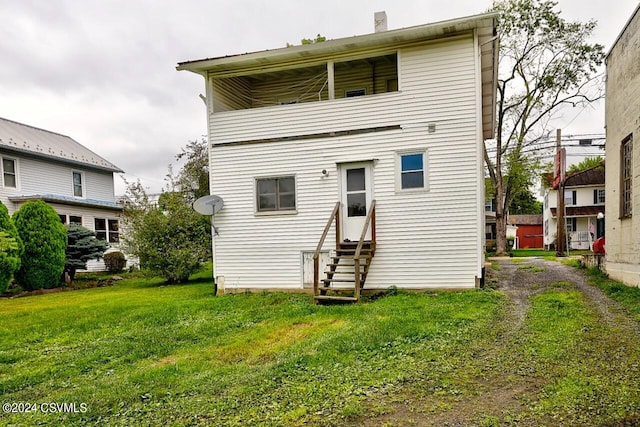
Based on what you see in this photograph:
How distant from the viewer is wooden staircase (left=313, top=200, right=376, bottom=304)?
8875mm

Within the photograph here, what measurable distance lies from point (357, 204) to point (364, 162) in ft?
3.50

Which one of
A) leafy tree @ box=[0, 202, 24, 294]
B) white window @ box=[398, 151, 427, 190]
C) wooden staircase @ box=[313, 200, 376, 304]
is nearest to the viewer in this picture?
wooden staircase @ box=[313, 200, 376, 304]

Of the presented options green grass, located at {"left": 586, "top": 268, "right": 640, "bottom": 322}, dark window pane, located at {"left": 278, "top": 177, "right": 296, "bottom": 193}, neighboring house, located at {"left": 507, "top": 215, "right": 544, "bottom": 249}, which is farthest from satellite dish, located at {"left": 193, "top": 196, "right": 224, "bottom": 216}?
neighboring house, located at {"left": 507, "top": 215, "right": 544, "bottom": 249}

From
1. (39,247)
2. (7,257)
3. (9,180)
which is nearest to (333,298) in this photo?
(7,257)

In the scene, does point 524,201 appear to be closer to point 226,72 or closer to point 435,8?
point 435,8

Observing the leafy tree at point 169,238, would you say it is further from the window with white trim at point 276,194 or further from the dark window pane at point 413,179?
the dark window pane at point 413,179

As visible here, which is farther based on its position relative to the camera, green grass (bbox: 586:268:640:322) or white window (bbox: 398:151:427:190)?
white window (bbox: 398:151:427:190)

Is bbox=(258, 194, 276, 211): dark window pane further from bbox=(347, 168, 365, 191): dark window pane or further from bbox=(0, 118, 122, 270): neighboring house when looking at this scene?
bbox=(0, 118, 122, 270): neighboring house

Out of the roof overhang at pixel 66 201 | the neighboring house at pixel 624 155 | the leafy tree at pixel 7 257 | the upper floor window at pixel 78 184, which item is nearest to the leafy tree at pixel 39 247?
the leafy tree at pixel 7 257

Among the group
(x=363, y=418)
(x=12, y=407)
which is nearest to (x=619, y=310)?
(x=363, y=418)

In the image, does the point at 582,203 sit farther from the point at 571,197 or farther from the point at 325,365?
the point at 325,365

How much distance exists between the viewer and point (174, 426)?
3.34 meters

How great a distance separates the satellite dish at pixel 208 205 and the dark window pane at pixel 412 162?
4926mm

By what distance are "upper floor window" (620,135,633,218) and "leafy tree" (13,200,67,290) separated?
56.9 feet
